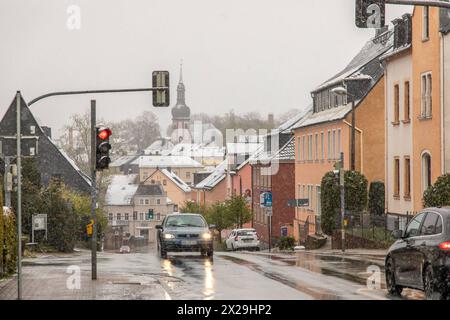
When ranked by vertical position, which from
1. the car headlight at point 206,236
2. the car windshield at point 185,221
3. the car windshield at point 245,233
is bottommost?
the car windshield at point 245,233

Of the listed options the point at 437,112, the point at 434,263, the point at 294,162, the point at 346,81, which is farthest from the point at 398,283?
the point at 294,162

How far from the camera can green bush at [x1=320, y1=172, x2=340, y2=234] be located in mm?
50188

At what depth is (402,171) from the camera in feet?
155

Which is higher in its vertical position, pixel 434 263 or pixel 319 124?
pixel 319 124

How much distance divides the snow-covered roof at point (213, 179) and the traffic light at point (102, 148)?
3644 inches

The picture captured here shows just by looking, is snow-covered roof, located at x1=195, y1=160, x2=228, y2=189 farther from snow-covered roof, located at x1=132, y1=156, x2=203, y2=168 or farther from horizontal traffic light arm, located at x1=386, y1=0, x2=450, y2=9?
horizontal traffic light arm, located at x1=386, y1=0, x2=450, y2=9

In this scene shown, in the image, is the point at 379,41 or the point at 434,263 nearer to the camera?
the point at 434,263

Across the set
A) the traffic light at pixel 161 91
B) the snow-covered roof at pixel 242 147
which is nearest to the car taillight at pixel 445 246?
the traffic light at pixel 161 91

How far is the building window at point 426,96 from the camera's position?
1657 inches

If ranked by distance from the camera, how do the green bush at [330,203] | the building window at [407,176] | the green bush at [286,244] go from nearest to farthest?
the building window at [407,176]
the green bush at [330,203]
the green bush at [286,244]

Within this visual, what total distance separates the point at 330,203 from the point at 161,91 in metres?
21.8

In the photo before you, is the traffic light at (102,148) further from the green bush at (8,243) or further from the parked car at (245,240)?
the parked car at (245,240)
